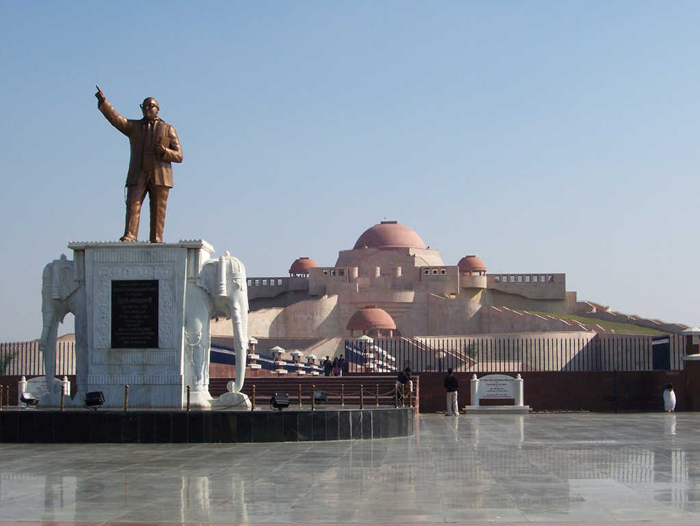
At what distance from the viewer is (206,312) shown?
1532 cm

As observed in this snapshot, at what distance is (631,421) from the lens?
1919cm

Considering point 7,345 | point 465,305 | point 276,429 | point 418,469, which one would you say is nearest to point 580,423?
point 276,429

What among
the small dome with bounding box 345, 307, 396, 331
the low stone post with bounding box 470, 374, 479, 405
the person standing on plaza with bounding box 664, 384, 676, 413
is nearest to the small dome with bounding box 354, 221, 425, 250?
the small dome with bounding box 345, 307, 396, 331

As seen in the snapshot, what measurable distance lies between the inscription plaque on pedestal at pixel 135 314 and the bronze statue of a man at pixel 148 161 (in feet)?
2.89

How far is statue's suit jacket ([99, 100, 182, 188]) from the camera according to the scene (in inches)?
615

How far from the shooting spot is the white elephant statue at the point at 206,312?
1511 cm

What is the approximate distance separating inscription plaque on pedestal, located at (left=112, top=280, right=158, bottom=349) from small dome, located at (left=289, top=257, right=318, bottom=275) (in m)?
48.5

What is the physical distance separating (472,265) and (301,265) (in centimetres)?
1192

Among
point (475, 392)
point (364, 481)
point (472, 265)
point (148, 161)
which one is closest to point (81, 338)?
point (148, 161)

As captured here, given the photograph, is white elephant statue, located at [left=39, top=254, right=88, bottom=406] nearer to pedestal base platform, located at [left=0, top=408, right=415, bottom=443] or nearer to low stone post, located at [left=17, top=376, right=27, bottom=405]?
pedestal base platform, located at [left=0, top=408, right=415, bottom=443]

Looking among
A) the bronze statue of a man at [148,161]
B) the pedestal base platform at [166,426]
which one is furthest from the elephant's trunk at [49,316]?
the pedestal base platform at [166,426]

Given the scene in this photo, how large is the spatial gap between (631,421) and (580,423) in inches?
50.0

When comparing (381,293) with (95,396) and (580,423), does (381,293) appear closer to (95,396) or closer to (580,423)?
(580,423)

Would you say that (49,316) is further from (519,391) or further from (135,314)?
(519,391)
